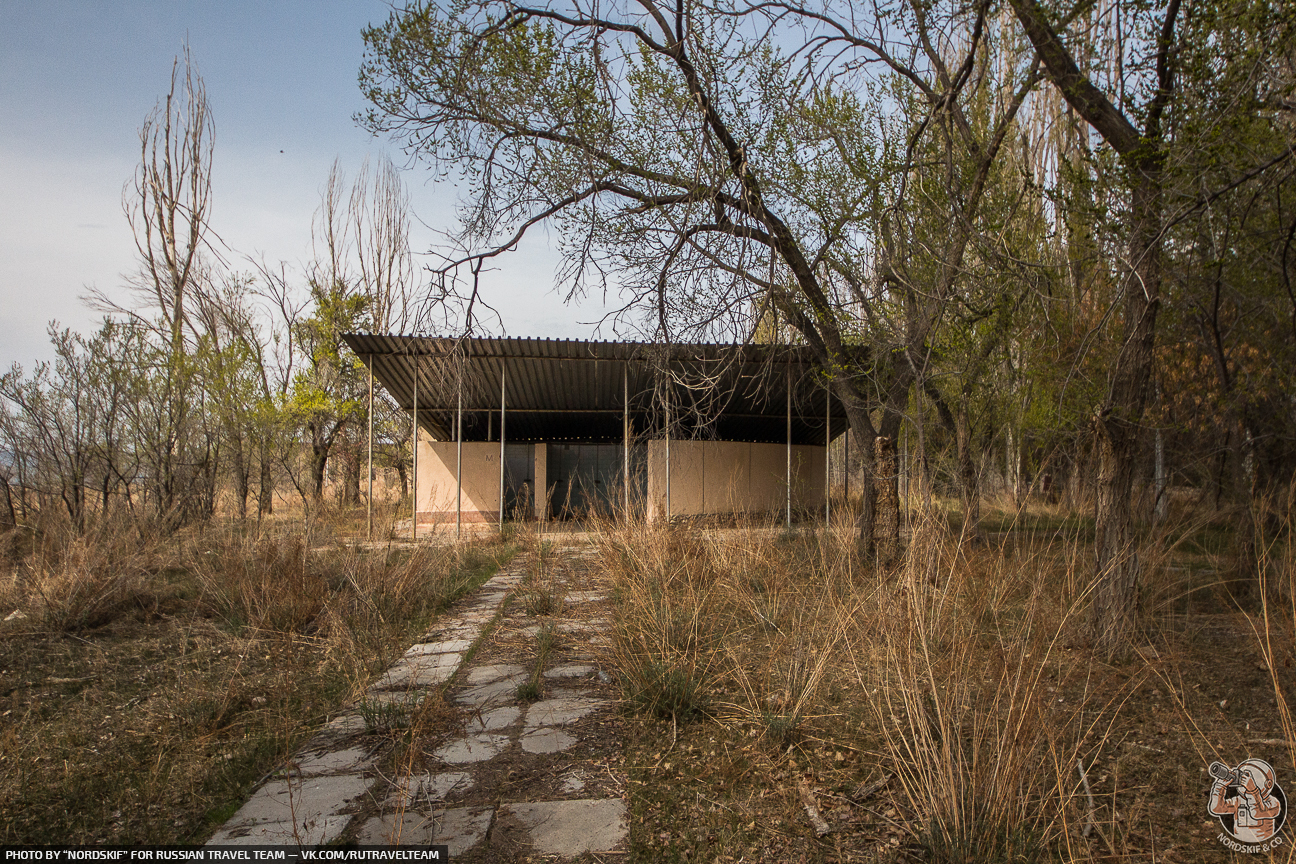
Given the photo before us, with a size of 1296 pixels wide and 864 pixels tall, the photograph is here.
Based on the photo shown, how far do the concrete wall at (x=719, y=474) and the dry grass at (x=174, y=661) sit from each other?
7408mm

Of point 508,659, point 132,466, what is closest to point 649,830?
point 508,659

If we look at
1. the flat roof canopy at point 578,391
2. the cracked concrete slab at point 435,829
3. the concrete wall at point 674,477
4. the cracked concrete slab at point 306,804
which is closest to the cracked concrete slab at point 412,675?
the cracked concrete slab at point 306,804

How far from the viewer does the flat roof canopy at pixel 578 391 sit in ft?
33.2

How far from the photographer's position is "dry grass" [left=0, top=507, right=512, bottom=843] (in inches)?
98.7

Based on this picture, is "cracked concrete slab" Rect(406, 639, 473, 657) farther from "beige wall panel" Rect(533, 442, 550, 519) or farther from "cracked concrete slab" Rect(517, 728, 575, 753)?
"beige wall panel" Rect(533, 442, 550, 519)

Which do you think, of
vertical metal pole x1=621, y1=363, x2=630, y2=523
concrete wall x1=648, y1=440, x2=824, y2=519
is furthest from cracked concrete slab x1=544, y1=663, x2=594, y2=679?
concrete wall x1=648, y1=440, x2=824, y2=519

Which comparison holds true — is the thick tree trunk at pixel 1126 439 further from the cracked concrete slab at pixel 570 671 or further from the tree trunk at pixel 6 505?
the tree trunk at pixel 6 505

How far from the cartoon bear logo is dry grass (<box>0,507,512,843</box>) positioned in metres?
3.24

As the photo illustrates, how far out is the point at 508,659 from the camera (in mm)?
4320

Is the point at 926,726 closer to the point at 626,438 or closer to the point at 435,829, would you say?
the point at 435,829

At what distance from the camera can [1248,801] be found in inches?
91.4

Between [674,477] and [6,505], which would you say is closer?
[6,505]

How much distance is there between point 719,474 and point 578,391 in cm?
360

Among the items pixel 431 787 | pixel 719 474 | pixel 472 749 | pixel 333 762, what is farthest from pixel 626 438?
pixel 719 474
